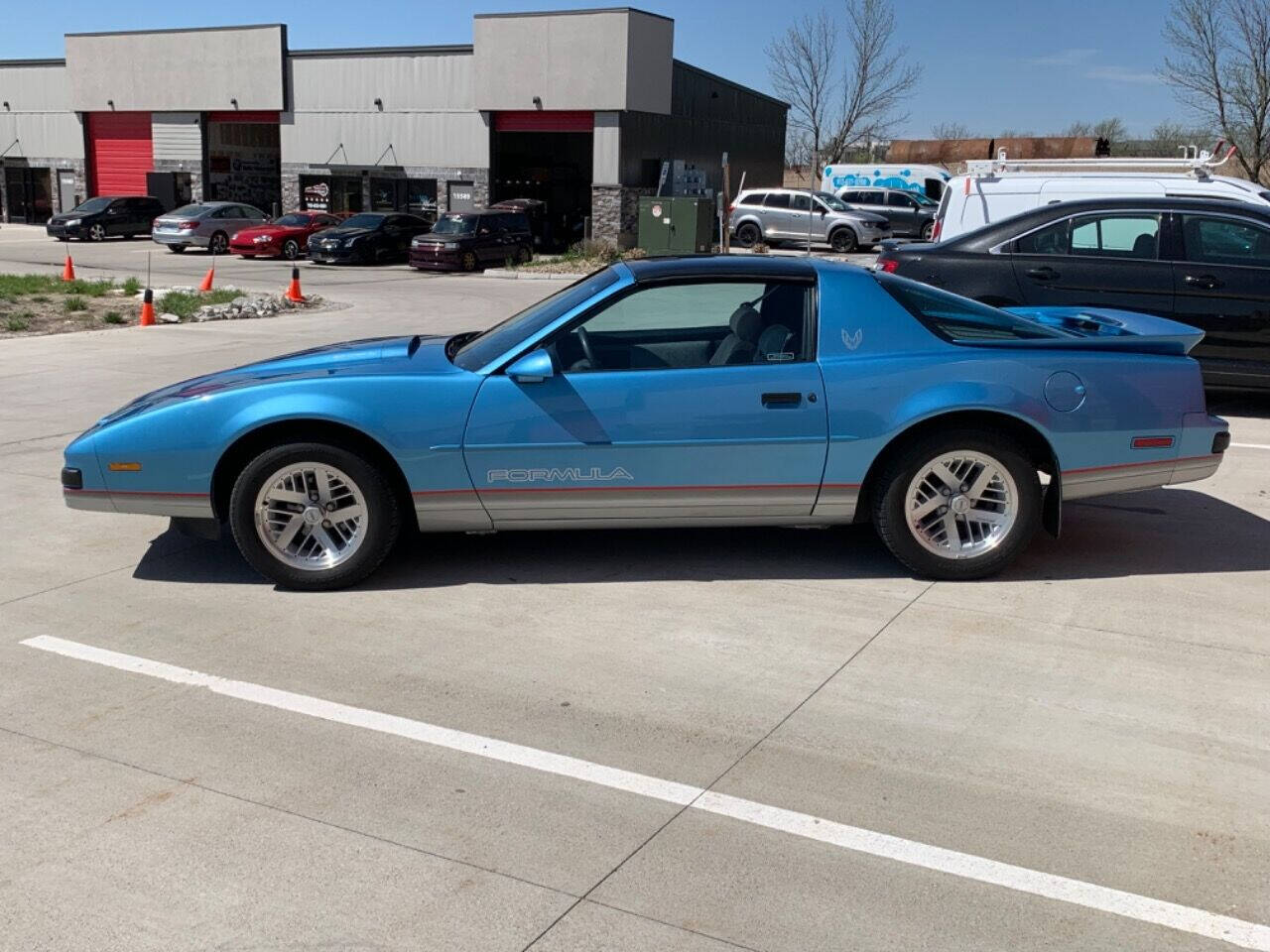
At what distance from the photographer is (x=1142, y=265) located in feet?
31.1

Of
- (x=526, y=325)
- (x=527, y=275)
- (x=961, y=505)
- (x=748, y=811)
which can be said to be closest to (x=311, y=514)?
(x=526, y=325)

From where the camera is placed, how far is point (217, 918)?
3.16 m

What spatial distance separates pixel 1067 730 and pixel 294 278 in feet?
59.2

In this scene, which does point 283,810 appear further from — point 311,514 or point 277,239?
point 277,239

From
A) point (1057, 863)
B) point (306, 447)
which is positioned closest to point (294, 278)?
point (306, 447)

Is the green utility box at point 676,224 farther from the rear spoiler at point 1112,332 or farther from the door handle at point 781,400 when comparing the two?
the door handle at point 781,400

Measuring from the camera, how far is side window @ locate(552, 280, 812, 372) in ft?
18.5

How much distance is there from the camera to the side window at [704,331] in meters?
5.62

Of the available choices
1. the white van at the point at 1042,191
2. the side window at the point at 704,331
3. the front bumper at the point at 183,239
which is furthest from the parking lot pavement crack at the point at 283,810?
the front bumper at the point at 183,239

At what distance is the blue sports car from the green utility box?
26.7 m

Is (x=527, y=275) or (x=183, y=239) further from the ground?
(x=183, y=239)

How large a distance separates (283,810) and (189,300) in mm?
17003

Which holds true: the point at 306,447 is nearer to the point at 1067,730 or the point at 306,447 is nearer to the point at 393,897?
the point at 393,897

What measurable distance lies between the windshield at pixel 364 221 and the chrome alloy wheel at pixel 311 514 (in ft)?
92.6
